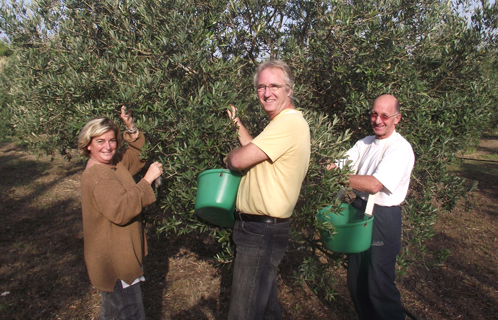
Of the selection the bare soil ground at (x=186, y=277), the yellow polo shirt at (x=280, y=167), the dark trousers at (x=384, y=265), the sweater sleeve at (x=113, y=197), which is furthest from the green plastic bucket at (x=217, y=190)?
the bare soil ground at (x=186, y=277)

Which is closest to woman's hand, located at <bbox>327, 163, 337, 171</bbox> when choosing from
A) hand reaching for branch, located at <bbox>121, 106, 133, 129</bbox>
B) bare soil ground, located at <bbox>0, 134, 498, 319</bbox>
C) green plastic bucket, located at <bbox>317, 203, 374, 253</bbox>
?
green plastic bucket, located at <bbox>317, 203, 374, 253</bbox>

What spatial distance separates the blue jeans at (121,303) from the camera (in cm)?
261

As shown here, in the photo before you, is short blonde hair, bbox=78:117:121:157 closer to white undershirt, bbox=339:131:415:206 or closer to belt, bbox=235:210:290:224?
belt, bbox=235:210:290:224

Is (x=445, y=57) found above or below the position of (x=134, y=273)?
above

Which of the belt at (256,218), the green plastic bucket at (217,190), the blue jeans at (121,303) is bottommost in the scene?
the blue jeans at (121,303)

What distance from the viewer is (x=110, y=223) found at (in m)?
2.57

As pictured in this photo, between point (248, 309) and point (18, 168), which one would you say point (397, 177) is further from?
point (18, 168)

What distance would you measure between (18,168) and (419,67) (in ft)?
39.8

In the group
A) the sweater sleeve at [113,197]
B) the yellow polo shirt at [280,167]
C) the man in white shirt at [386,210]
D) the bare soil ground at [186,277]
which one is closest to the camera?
the yellow polo shirt at [280,167]

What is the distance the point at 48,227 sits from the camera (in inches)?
270

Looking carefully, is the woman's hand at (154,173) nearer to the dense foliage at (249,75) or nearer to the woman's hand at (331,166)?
the dense foliage at (249,75)

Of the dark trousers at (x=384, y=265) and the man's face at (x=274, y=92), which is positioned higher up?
the man's face at (x=274, y=92)

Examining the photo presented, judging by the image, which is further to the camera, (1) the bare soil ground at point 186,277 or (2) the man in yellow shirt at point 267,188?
(1) the bare soil ground at point 186,277

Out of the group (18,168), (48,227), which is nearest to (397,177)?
(48,227)
